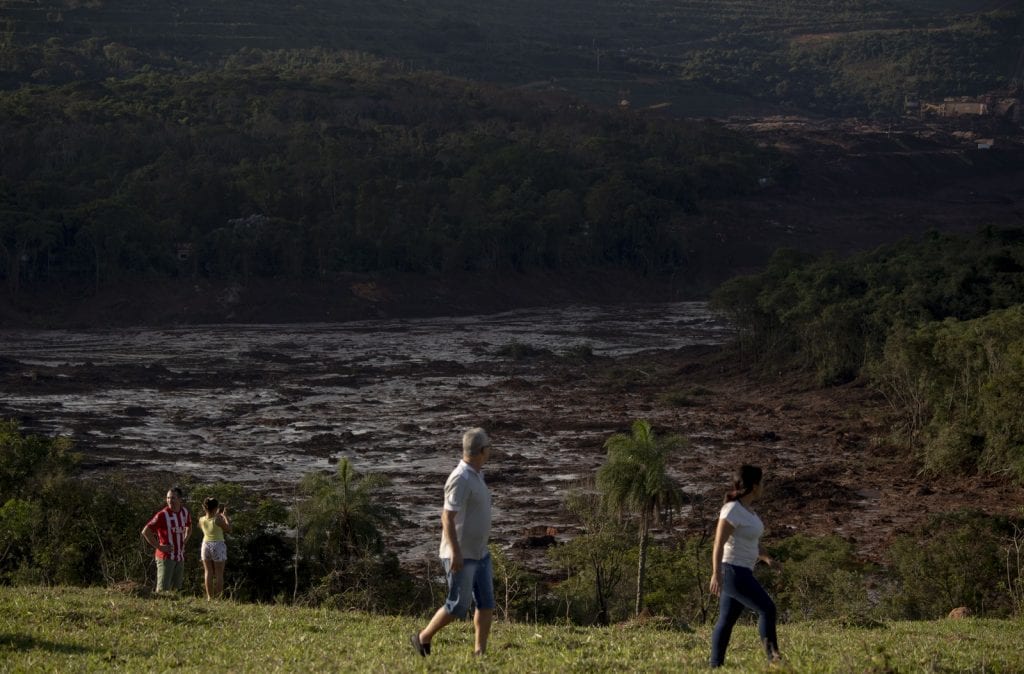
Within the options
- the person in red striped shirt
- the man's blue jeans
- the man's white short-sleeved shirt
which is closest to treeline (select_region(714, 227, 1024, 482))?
the person in red striped shirt

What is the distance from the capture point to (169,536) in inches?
556

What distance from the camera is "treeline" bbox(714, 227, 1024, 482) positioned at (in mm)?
37594

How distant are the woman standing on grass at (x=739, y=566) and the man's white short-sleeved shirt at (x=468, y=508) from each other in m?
1.71

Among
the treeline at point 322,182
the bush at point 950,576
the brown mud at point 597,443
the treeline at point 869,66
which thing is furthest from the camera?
the treeline at point 869,66

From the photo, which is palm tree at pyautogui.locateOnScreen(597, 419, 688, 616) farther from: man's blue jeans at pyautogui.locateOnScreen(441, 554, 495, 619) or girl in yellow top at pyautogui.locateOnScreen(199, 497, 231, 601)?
man's blue jeans at pyautogui.locateOnScreen(441, 554, 495, 619)

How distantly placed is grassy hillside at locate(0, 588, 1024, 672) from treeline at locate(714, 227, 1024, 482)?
990 inches

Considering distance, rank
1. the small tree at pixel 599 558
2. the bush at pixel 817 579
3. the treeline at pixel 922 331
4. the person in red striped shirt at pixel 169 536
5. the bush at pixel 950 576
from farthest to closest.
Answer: the treeline at pixel 922 331
the small tree at pixel 599 558
the bush at pixel 950 576
the bush at pixel 817 579
the person in red striped shirt at pixel 169 536

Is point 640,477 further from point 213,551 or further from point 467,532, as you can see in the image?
point 467,532

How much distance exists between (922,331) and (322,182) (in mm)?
53467

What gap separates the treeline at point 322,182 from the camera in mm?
75938

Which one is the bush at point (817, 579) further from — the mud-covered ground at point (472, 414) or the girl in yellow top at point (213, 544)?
the girl in yellow top at point (213, 544)

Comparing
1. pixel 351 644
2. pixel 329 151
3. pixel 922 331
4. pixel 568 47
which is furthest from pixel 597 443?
pixel 568 47

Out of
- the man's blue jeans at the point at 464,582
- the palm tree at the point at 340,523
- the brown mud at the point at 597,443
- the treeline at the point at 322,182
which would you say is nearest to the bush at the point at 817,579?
the brown mud at the point at 597,443

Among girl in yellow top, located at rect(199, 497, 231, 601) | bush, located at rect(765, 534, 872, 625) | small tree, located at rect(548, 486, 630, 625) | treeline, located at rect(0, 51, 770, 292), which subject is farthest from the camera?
treeline, located at rect(0, 51, 770, 292)
